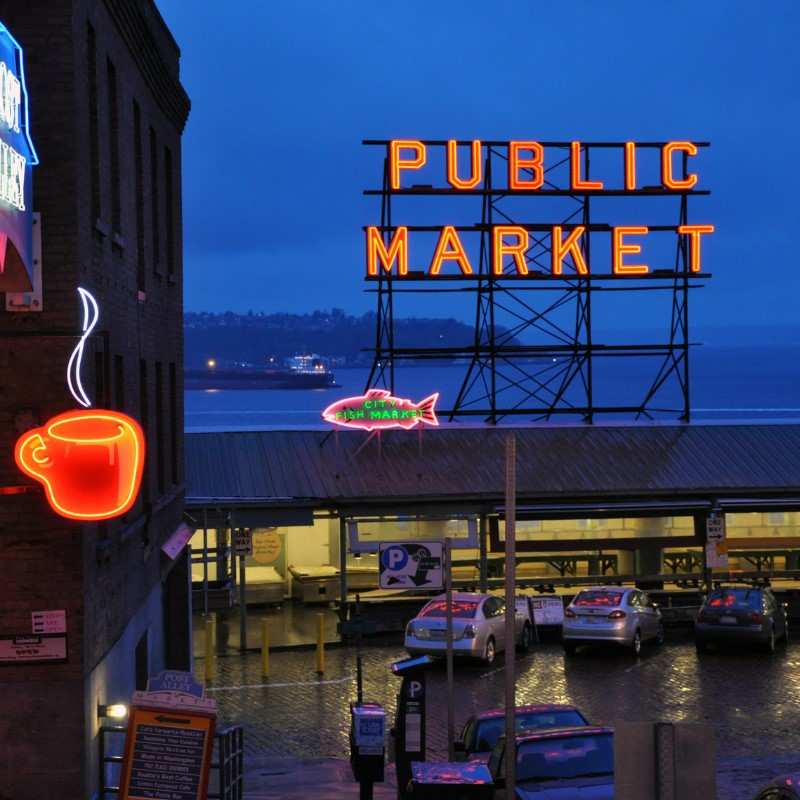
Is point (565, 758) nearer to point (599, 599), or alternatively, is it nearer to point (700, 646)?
point (599, 599)

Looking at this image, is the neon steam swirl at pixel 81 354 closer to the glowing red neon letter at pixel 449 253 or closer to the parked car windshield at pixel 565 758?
the parked car windshield at pixel 565 758

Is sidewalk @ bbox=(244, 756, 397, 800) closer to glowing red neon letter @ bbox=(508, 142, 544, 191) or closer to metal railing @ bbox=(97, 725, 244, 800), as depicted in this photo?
metal railing @ bbox=(97, 725, 244, 800)

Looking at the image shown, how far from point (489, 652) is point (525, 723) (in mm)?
10618

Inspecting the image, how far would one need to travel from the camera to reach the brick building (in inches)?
530

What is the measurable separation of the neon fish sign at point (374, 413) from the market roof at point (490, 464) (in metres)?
0.54

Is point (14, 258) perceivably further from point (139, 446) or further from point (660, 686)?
point (660, 686)

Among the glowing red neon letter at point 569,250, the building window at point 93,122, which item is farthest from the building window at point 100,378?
the glowing red neon letter at point 569,250

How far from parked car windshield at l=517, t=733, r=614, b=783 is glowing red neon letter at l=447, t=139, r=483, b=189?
2577 cm

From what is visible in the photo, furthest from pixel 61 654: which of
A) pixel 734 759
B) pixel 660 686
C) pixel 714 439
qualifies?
pixel 714 439

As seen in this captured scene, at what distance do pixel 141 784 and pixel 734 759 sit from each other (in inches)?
366

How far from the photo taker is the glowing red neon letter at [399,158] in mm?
38481

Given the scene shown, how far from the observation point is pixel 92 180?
15305 millimetres

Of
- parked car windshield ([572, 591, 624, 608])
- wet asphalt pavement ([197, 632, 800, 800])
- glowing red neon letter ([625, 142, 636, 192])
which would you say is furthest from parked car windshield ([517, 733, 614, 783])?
glowing red neon letter ([625, 142, 636, 192])

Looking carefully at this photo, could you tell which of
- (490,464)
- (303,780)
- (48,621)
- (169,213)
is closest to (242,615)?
(490,464)
